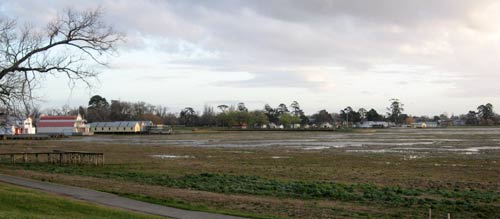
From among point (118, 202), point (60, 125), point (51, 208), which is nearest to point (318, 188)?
point (118, 202)

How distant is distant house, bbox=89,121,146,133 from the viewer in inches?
5832

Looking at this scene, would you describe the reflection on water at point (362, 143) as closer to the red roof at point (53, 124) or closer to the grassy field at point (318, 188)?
the grassy field at point (318, 188)

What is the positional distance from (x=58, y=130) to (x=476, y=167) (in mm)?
124120

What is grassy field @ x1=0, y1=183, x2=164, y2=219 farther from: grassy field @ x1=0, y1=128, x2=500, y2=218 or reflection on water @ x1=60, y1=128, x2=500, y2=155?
reflection on water @ x1=60, y1=128, x2=500, y2=155

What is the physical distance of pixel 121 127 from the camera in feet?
491

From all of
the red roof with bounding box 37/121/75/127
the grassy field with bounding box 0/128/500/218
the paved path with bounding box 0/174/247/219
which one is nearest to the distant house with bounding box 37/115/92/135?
the red roof with bounding box 37/121/75/127

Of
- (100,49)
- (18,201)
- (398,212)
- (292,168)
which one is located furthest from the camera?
(292,168)

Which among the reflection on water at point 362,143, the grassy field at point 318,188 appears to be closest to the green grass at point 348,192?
the grassy field at point 318,188

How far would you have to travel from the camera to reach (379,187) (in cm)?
2080

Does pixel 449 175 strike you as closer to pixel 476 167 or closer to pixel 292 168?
pixel 476 167

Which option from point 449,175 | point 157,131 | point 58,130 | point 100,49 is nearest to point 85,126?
point 58,130

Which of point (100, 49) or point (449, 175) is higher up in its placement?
point (100, 49)

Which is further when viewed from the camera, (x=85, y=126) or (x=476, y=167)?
(x=85, y=126)

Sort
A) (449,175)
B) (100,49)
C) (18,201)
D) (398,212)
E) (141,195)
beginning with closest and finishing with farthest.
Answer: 1. (18,201)
2. (398,212)
3. (141,195)
4. (449,175)
5. (100,49)
